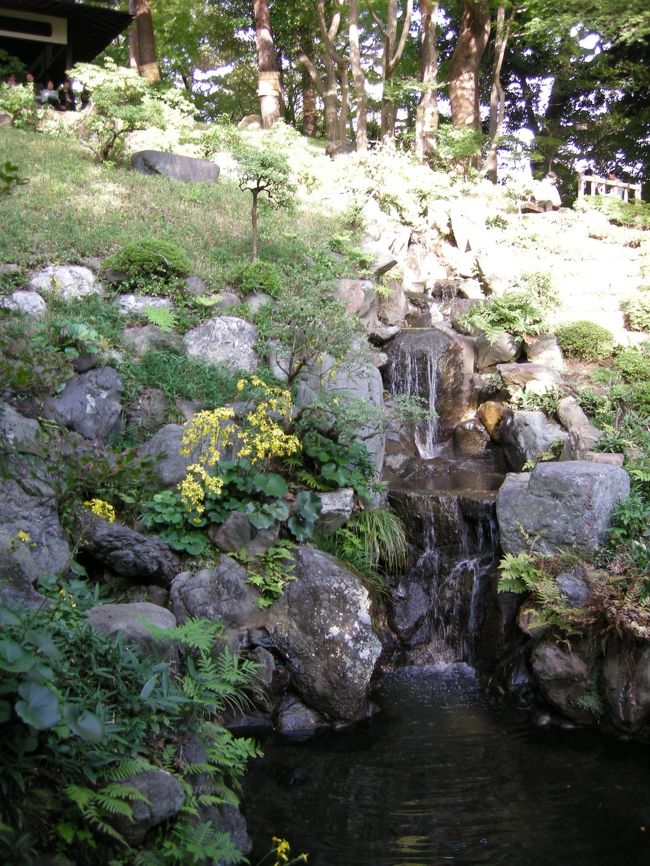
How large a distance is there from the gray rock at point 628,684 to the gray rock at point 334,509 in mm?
2892

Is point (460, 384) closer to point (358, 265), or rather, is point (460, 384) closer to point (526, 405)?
point (526, 405)

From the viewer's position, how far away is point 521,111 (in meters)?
27.9

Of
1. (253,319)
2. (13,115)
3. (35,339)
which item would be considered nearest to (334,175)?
(13,115)

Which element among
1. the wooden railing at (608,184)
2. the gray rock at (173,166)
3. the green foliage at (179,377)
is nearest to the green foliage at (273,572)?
the green foliage at (179,377)

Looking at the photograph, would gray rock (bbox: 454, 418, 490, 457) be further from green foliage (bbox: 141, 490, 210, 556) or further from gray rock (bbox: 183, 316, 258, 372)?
green foliage (bbox: 141, 490, 210, 556)

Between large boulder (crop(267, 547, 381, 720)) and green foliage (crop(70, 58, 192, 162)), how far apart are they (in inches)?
422

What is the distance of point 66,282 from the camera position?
31.6 feet

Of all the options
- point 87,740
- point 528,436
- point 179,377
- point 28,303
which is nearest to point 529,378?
point 528,436

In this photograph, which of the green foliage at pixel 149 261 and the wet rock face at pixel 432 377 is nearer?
the green foliage at pixel 149 261

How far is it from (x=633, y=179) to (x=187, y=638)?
27232mm

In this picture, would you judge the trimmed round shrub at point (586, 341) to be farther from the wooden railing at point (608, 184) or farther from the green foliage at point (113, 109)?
the wooden railing at point (608, 184)

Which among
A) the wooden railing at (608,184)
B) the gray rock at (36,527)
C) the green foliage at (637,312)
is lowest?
the gray rock at (36,527)

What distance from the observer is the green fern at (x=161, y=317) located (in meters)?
9.09

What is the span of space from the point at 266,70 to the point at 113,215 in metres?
11.2
